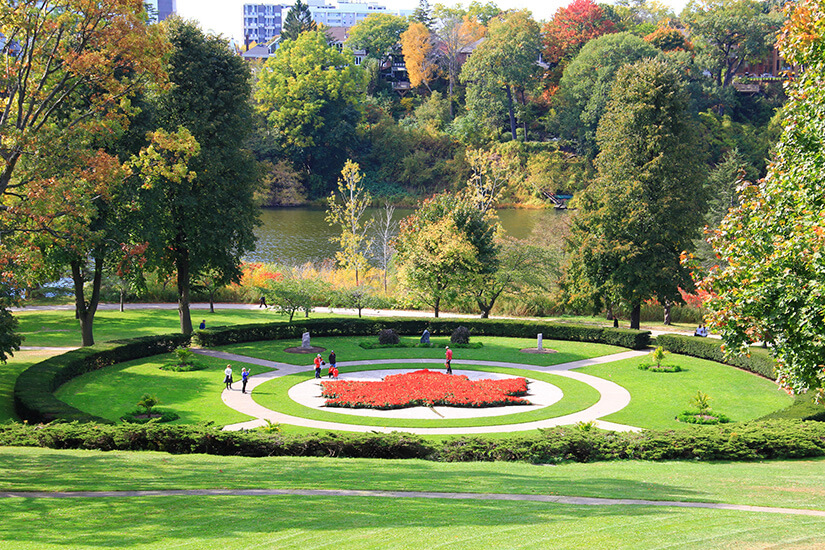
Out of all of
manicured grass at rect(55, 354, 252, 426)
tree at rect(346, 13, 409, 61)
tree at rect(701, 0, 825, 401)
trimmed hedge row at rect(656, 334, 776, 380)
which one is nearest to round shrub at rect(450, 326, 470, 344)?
trimmed hedge row at rect(656, 334, 776, 380)

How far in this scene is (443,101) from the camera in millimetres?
112688

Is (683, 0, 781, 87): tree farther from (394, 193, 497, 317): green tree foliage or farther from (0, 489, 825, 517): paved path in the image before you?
(0, 489, 825, 517): paved path

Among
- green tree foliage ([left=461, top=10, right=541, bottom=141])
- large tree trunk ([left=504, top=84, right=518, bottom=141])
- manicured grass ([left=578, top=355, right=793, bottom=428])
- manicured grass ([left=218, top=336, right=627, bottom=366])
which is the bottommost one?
manicured grass ([left=578, top=355, right=793, bottom=428])

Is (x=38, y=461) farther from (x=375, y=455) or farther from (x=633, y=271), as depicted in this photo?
(x=633, y=271)

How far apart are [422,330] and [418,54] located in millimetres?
85308

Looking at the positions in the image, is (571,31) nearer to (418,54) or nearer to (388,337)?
(418,54)

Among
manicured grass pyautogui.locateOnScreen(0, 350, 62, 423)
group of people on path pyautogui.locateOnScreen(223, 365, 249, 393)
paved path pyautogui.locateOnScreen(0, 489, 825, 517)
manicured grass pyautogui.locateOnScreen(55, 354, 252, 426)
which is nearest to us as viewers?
paved path pyautogui.locateOnScreen(0, 489, 825, 517)

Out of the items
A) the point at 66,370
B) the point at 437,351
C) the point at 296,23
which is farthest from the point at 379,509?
the point at 296,23

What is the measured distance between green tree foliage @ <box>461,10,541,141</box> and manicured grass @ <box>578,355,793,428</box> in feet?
242

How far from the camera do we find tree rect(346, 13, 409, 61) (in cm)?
12419

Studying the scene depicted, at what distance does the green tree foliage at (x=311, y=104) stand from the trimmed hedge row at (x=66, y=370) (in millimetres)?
67776

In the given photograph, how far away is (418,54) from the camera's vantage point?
4599 inches

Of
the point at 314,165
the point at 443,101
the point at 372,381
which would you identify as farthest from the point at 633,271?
the point at 443,101

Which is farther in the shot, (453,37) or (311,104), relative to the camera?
(453,37)
